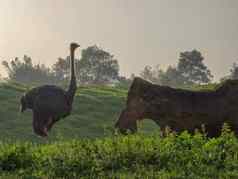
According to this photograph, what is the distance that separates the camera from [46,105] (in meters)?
21.1

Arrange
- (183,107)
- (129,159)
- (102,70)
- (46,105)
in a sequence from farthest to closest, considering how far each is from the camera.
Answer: (102,70), (46,105), (183,107), (129,159)

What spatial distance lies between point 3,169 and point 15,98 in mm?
26644

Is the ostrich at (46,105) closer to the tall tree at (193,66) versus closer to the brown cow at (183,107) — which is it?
the brown cow at (183,107)

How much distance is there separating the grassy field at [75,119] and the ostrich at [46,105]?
675 mm

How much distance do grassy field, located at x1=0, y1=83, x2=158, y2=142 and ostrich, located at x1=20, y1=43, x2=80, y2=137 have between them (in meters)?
0.68

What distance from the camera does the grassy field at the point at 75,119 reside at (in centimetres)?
2623

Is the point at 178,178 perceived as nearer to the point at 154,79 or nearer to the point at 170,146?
the point at 170,146

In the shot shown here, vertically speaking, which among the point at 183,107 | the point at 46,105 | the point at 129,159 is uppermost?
the point at 46,105

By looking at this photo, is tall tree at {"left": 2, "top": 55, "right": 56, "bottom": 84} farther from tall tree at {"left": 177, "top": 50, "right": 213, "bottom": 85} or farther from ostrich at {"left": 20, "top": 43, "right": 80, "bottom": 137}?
ostrich at {"left": 20, "top": 43, "right": 80, "bottom": 137}

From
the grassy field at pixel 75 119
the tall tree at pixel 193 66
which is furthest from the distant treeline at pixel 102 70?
the grassy field at pixel 75 119

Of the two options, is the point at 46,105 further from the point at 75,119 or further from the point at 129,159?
the point at 129,159

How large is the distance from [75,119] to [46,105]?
413 inches

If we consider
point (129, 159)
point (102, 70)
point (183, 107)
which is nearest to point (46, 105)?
point (183, 107)

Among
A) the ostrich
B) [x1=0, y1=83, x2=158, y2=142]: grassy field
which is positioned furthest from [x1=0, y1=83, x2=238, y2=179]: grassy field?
[x1=0, y1=83, x2=158, y2=142]: grassy field
